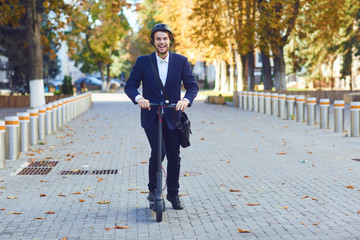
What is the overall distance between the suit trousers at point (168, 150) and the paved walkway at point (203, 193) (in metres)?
0.32

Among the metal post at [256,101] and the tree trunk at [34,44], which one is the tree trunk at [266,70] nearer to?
the metal post at [256,101]

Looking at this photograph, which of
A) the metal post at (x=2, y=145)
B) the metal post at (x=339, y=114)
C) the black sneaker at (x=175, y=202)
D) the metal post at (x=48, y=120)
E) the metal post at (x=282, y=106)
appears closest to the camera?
the black sneaker at (x=175, y=202)

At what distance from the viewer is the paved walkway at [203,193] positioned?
6.25m

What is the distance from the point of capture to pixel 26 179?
31.8 ft

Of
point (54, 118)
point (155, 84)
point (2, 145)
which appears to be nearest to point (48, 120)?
point (54, 118)

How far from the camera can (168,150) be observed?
276 inches

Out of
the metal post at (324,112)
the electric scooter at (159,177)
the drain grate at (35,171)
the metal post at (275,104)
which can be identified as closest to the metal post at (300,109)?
the metal post at (324,112)

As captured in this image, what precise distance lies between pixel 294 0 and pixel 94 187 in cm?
2434

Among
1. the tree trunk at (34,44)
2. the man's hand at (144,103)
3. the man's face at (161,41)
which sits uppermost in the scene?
the tree trunk at (34,44)

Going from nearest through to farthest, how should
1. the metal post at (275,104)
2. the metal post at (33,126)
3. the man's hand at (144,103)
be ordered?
the man's hand at (144,103)
the metal post at (33,126)
the metal post at (275,104)

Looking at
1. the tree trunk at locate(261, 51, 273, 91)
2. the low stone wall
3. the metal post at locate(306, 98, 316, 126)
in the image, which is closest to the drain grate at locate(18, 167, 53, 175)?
the metal post at locate(306, 98, 316, 126)

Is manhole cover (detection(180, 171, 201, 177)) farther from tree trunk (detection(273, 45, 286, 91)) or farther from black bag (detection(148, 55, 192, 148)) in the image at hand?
tree trunk (detection(273, 45, 286, 91))

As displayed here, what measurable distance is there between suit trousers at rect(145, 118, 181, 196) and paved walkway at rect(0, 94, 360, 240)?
317 millimetres

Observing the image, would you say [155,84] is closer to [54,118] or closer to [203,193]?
[203,193]
